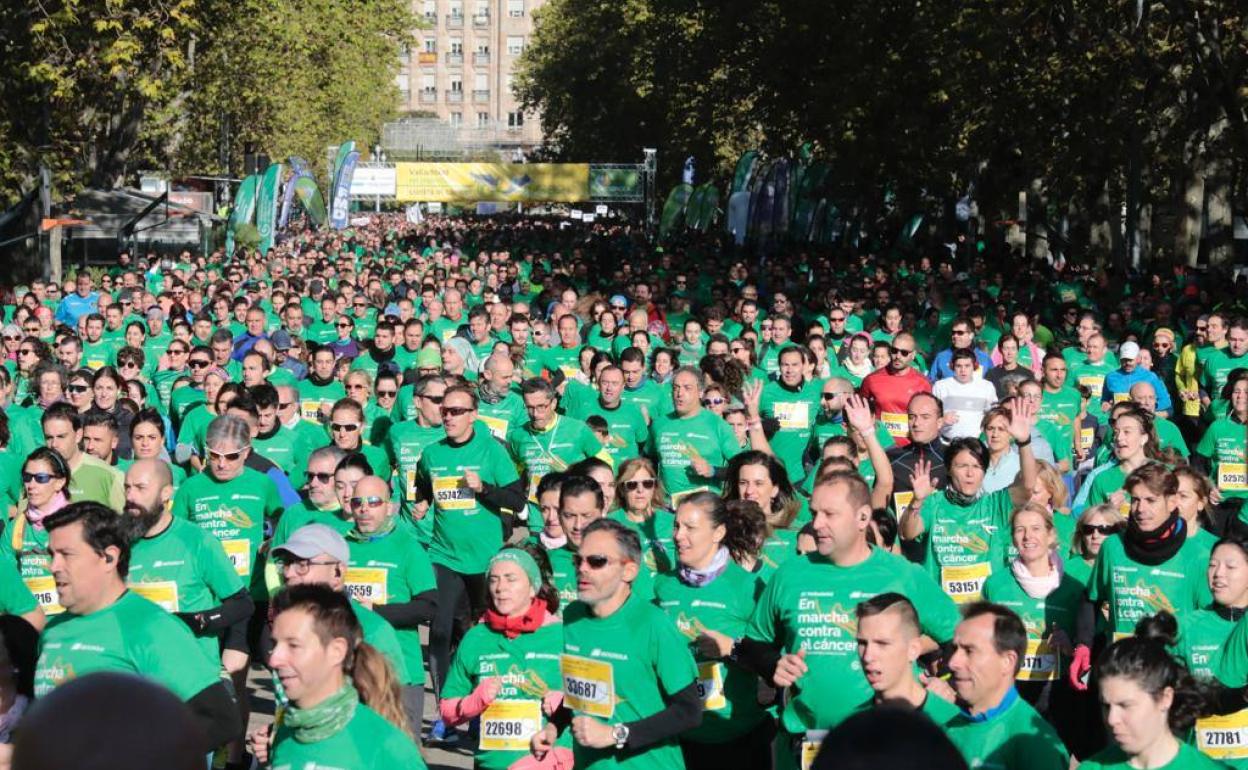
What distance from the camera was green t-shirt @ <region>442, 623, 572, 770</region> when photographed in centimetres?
714

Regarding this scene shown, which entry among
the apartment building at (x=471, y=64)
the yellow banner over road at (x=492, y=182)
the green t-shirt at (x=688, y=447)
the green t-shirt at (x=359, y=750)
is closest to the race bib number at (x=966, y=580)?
the green t-shirt at (x=688, y=447)

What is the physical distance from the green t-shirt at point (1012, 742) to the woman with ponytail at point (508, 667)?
1732 millimetres

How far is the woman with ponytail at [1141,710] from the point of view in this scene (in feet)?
18.1

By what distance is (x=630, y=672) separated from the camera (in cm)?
643

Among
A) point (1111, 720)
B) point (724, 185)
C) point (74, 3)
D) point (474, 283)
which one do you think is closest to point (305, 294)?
point (474, 283)

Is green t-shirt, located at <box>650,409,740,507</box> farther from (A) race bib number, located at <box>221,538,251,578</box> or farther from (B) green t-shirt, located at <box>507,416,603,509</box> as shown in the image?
(A) race bib number, located at <box>221,538,251,578</box>

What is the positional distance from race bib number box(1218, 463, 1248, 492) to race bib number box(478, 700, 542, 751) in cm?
630

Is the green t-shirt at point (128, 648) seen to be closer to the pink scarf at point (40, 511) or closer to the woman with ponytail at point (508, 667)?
the woman with ponytail at point (508, 667)

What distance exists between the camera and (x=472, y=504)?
34.8 feet

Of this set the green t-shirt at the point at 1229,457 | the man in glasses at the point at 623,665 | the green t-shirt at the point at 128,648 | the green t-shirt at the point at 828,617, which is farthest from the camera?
the green t-shirt at the point at 1229,457

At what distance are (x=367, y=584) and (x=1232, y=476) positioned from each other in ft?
19.3

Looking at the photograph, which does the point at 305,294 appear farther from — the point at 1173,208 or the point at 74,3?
the point at 1173,208

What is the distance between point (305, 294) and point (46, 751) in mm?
24518

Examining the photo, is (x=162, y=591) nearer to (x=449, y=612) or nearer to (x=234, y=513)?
(x=234, y=513)
